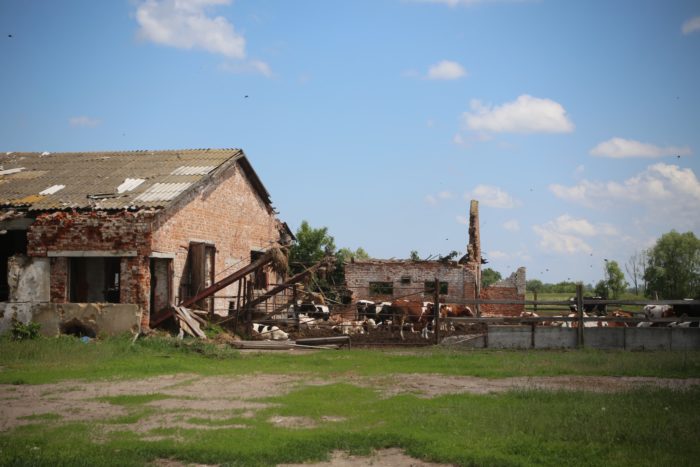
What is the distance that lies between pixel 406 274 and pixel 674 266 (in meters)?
48.7

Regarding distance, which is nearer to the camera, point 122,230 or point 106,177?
point 122,230

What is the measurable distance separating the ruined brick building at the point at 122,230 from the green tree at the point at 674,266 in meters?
50.6

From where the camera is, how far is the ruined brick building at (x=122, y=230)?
20.5 meters

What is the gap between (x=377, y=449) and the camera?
27.8 ft

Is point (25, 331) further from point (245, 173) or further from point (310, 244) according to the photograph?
point (310, 244)

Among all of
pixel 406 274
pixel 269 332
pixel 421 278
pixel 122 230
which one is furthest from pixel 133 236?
pixel 421 278

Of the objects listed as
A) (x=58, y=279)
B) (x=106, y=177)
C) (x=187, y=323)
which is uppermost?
(x=106, y=177)

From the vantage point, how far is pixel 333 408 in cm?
1078

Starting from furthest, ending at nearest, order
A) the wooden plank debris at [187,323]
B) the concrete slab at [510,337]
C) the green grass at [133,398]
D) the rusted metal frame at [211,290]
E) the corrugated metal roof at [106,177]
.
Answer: the corrugated metal roof at [106,177] < the rusted metal frame at [211,290] < the wooden plank debris at [187,323] < the concrete slab at [510,337] < the green grass at [133,398]

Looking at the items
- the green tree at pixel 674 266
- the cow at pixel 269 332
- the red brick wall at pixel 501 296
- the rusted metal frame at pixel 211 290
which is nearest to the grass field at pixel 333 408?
the rusted metal frame at pixel 211 290

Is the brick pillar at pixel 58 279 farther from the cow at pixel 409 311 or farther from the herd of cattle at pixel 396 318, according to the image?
the cow at pixel 409 311

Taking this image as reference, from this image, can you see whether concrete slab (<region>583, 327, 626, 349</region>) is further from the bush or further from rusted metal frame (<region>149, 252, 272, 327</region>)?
the bush

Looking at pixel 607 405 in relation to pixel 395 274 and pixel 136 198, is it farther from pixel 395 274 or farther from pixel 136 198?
pixel 395 274

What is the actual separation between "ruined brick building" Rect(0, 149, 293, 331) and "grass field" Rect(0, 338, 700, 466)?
11.5 feet
